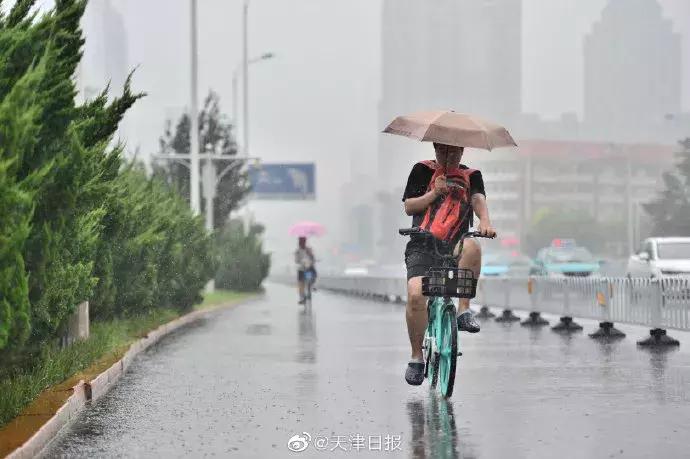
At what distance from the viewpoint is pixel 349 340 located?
66.2ft

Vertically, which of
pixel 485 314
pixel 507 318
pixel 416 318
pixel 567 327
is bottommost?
pixel 485 314

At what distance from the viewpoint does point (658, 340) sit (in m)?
18.4

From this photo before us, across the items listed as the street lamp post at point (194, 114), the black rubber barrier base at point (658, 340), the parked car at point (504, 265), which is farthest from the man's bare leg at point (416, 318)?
the parked car at point (504, 265)

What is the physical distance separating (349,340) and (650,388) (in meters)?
8.59

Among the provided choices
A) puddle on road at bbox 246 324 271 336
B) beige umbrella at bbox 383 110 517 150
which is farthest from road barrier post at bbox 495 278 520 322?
beige umbrella at bbox 383 110 517 150

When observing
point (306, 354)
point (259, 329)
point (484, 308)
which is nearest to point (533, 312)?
point (484, 308)

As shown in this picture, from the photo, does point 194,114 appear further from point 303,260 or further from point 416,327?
point 416,327

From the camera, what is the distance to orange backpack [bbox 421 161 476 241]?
10.8 meters

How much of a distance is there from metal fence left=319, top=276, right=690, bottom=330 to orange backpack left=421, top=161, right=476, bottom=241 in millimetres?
8418

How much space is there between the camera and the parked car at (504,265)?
2067 inches

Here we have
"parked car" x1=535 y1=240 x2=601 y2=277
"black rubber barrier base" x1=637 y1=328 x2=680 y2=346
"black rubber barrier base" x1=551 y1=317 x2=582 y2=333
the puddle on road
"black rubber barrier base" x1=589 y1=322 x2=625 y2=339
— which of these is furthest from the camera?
"parked car" x1=535 y1=240 x2=601 y2=277

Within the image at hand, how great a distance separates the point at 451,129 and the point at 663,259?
24400 mm

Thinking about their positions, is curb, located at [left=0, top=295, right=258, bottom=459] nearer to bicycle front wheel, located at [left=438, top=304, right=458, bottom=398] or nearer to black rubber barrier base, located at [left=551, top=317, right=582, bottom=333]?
bicycle front wheel, located at [left=438, top=304, right=458, bottom=398]

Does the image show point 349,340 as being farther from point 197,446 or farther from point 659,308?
point 197,446
